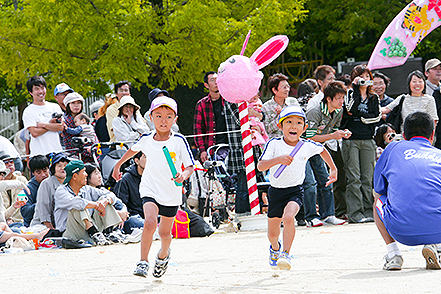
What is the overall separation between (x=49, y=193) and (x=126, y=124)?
6.47ft

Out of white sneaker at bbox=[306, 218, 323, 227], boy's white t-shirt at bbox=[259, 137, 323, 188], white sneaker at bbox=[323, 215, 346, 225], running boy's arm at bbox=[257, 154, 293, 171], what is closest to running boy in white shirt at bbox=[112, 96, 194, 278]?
running boy's arm at bbox=[257, 154, 293, 171]

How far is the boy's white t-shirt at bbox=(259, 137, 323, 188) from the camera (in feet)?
20.3

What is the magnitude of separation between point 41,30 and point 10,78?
2.14 meters

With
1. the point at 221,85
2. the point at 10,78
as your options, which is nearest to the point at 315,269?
the point at 221,85

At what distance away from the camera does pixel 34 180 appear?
10203mm

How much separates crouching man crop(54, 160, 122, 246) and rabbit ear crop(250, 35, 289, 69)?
2890 millimetres

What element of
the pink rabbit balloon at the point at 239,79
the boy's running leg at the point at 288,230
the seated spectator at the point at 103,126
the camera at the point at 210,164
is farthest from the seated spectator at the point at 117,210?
the boy's running leg at the point at 288,230

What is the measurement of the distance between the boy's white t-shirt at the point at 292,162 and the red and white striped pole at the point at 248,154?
336 centimetres

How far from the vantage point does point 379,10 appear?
72.0 feet

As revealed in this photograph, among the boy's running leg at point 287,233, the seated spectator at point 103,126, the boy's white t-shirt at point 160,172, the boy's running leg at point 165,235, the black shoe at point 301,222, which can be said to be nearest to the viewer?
the boy's running leg at point 287,233

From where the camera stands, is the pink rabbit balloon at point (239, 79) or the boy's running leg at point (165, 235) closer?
the boy's running leg at point (165, 235)

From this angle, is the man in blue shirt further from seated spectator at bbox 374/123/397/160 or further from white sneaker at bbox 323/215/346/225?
seated spectator at bbox 374/123/397/160

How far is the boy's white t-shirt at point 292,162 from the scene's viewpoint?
618cm

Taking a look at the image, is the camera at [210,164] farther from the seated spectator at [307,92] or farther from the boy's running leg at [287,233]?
the boy's running leg at [287,233]
